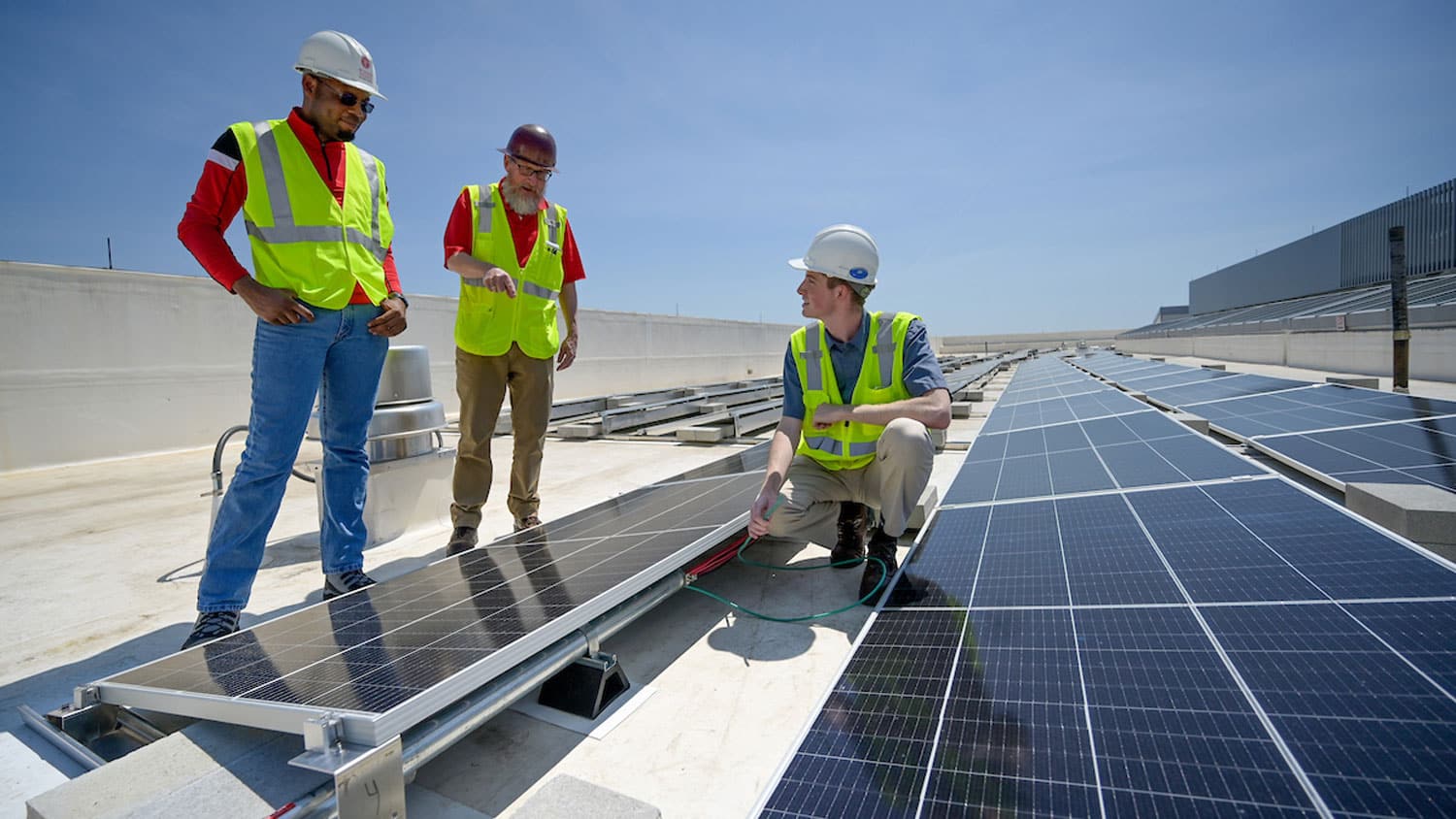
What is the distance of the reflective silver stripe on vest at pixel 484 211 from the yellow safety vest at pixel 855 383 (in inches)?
79.3

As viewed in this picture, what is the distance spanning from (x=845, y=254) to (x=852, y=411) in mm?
815

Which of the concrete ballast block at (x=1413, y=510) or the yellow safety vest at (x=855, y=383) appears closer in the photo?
the concrete ballast block at (x=1413, y=510)

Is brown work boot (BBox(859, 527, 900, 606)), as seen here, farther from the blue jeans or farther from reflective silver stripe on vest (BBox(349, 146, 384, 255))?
reflective silver stripe on vest (BBox(349, 146, 384, 255))

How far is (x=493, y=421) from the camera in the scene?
162 inches

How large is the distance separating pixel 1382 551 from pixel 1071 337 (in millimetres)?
83911

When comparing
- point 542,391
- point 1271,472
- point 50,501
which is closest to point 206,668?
point 542,391

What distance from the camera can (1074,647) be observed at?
1.88m

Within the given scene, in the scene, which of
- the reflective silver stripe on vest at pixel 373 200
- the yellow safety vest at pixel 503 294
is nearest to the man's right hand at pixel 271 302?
the reflective silver stripe on vest at pixel 373 200

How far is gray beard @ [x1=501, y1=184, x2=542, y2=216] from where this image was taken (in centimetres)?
410

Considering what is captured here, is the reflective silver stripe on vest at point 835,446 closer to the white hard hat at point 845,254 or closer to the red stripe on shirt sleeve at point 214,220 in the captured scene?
the white hard hat at point 845,254

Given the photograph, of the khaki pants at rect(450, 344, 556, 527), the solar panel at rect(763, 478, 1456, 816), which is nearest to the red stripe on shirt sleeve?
the khaki pants at rect(450, 344, 556, 527)

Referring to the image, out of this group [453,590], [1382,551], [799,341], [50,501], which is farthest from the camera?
[50,501]

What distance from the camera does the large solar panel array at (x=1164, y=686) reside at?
1.27 metres

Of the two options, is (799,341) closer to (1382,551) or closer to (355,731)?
(1382,551)
